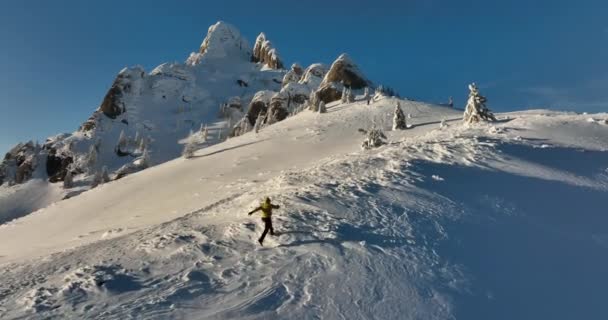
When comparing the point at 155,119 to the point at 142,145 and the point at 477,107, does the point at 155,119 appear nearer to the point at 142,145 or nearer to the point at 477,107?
the point at 142,145

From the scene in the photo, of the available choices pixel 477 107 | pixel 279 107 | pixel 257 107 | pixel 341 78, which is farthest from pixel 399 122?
pixel 257 107

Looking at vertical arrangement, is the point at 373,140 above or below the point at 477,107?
below

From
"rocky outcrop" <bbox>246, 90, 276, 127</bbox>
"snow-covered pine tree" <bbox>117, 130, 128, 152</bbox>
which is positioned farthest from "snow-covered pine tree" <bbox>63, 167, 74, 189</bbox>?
"rocky outcrop" <bbox>246, 90, 276, 127</bbox>

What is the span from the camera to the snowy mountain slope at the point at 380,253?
9.75 m

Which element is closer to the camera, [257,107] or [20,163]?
[257,107]

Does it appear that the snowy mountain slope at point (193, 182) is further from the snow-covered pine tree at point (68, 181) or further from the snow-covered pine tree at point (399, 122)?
the snow-covered pine tree at point (68, 181)

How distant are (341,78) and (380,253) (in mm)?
89370

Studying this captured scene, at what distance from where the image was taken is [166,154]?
402 feet

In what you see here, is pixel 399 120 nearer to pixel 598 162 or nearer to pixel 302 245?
pixel 598 162

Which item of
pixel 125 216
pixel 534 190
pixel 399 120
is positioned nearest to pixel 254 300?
pixel 534 190

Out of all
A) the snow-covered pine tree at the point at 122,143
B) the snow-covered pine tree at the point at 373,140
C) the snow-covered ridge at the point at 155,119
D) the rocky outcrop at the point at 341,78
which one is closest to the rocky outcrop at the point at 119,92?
the snow-covered ridge at the point at 155,119

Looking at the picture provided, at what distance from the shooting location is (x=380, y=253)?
1229 cm

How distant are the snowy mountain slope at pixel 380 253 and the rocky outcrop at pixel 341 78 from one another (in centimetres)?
6791

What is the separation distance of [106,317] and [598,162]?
86.2 feet
